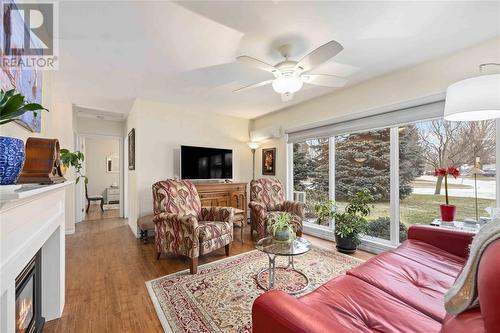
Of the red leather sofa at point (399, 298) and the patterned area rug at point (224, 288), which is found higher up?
the red leather sofa at point (399, 298)

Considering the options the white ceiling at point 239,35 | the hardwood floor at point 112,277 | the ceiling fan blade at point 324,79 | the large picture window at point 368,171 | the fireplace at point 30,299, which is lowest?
the hardwood floor at point 112,277

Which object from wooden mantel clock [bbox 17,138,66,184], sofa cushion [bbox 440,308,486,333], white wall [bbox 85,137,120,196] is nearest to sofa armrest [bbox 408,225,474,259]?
sofa cushion [bbox 440,308,486,333]

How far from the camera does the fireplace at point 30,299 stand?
4.11 feet

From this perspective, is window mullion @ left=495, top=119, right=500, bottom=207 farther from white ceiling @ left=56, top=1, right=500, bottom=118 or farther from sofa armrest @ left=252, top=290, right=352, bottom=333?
sofa armrest @ left=252, top=290, right=352, bottom=333

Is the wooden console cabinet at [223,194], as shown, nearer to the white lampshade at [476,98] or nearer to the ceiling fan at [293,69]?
the ceiling fan at [293,69]

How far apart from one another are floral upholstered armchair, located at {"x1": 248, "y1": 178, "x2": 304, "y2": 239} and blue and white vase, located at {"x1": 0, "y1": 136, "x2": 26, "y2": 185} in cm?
286

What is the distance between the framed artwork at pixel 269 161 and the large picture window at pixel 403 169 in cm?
83

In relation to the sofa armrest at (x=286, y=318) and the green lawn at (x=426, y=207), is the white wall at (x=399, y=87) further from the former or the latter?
the sofa armrest at (x=286, y=318)

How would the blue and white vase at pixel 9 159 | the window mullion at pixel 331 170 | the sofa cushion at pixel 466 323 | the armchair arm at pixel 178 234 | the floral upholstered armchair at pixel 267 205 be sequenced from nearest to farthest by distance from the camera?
the sofa cushion at pixel 466 323 < the blue and white vase at pixel 9 159 < the armchair arm at pixel 178 234 < the floral upholstered armchair at pixel 267 205 < the window mullion at pixel 331 170

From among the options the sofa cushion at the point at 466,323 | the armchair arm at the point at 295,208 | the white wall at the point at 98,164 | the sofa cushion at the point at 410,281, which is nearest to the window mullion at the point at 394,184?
the armchair arm at the point at 295,208

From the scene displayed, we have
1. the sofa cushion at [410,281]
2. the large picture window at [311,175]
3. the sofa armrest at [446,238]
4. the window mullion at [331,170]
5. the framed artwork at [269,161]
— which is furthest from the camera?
the framed artwork at [269,161]

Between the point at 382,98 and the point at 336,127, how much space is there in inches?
29.8

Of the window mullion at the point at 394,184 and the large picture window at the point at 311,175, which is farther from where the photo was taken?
the large picture window at the point at 311,175

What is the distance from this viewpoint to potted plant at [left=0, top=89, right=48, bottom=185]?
2.39 feet
